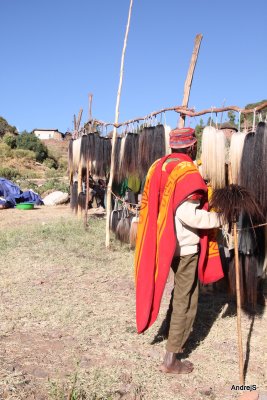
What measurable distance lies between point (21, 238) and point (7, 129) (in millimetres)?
39909

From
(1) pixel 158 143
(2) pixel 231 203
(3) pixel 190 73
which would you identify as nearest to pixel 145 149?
(1) pixel 158 143

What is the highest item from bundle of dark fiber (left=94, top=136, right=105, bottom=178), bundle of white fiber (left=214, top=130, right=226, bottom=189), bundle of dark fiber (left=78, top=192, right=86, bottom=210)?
bundle of dark fiber (left=94, top=136, right=105, bottom=178)

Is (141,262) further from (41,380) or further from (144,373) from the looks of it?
(41,380)

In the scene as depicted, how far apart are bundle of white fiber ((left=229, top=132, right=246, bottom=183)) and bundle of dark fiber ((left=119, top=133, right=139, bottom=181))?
8.37 feet

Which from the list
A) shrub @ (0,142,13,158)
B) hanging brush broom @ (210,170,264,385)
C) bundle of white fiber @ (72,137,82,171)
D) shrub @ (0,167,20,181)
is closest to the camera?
hanging brush broom @ (210,170,264,385)

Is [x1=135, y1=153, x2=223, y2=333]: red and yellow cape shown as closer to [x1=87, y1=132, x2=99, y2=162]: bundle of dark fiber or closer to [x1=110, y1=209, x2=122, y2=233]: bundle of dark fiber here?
[x1=110, y1=209, x2=122, y2=233]: bundle of dark fiber

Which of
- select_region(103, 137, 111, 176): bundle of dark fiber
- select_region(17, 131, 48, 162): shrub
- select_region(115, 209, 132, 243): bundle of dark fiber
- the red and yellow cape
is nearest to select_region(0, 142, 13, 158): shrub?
select_region(17, 131, 48, 162): shrub

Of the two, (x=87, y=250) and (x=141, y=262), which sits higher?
(x=141, y=262)

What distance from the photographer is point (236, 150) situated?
380 cm

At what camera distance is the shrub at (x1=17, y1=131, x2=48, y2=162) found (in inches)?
1444

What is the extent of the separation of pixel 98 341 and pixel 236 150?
2087 mm

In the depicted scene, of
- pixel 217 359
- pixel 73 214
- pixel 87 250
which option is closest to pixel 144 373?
pixel 217 359

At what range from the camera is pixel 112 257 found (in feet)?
21.7

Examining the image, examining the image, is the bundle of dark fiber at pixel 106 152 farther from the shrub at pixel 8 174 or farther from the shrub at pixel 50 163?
the shrub at pixel 50 163
